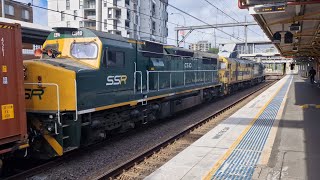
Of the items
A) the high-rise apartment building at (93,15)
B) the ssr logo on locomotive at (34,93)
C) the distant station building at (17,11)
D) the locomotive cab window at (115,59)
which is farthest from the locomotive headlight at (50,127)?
the high-rise apartment building at (93,15)

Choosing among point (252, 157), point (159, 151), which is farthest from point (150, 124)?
point (252, 157)

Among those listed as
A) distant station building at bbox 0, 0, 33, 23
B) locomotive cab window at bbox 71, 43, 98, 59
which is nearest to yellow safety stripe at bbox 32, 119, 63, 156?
locomotive cab window at bbox 71, 43, 98, 59

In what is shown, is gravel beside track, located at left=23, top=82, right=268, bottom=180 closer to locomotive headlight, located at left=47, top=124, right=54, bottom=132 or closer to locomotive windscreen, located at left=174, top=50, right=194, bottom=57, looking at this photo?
locomotive headlight, located at left=47, top=124, right=54, bottom=132

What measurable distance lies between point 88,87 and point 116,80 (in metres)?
1.53

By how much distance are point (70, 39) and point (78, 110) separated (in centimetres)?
243

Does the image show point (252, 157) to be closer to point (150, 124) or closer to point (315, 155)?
point (315, 155)

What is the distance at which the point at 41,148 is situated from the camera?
26.2 feet

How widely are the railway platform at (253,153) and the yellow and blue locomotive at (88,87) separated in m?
2.70

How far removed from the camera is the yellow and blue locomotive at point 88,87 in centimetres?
792

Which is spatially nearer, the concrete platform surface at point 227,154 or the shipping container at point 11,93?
the shipping container at point 11,93

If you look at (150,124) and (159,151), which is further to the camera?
(150,124)

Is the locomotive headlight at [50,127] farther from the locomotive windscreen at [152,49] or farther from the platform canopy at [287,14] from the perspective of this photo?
Answer: the platform canopy at [287,14]

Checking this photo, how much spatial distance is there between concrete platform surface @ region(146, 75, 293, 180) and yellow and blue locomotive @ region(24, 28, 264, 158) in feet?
8.81

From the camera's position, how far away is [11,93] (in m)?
6.44
